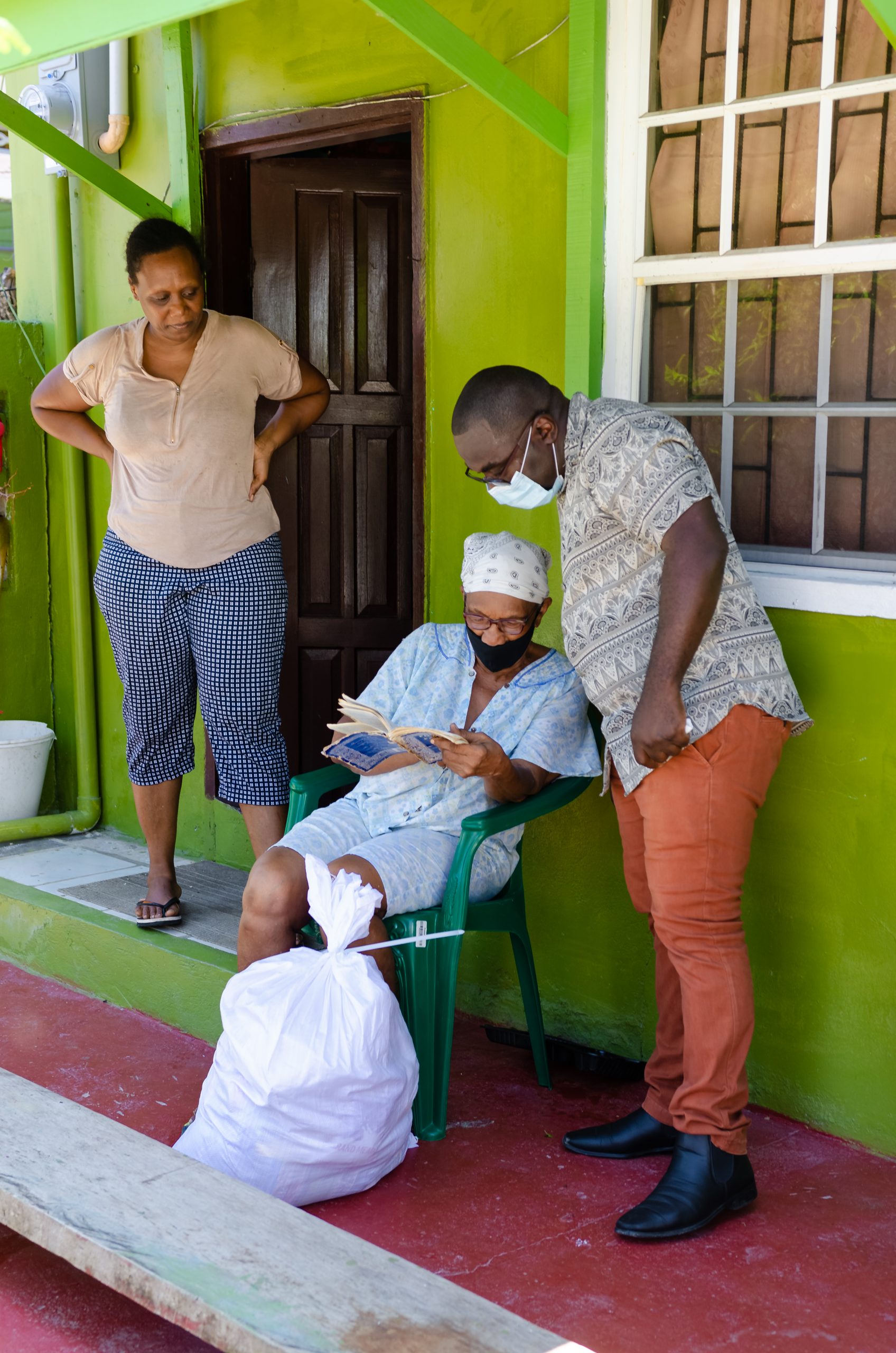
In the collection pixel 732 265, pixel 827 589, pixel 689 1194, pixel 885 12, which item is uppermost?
pixel 885 12

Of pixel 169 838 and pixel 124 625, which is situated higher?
pixel 124 625

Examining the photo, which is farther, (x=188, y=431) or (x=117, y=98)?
(x=117, y=98)

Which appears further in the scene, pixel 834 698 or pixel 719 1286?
pixel 834 698

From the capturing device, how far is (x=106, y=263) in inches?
201

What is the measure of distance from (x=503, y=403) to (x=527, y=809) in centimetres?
95

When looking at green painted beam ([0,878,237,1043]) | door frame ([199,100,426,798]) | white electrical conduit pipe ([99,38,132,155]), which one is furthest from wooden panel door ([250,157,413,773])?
green painted beam ([0,878,237,1043])

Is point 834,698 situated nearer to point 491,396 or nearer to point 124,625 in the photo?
point 491,396

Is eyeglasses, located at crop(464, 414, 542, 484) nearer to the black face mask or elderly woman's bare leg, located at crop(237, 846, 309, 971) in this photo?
the black face mask

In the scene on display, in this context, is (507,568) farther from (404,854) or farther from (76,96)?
(76,96)

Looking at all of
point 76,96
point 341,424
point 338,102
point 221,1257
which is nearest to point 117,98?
point 76,96

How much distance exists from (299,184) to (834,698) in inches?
108

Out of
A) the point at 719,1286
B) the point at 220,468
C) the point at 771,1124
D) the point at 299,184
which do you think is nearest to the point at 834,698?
the point at 771,1124

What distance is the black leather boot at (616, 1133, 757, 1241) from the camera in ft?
8.57

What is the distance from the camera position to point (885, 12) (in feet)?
7.38
